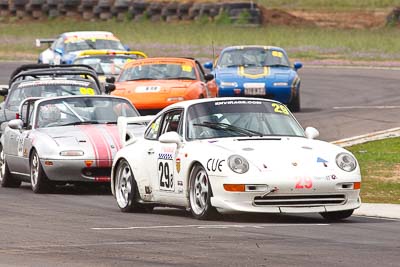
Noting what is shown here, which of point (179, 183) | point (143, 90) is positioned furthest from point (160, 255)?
point (143, 90)

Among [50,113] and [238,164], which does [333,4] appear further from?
A: [238,164]

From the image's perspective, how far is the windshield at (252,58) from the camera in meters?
29.5

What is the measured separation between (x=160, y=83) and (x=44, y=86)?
5060 millimetres

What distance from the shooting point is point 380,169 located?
61.4ft

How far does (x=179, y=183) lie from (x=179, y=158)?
246 mm

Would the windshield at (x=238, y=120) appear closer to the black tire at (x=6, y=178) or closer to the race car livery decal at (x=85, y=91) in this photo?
the black tire at (x=6, y=178)

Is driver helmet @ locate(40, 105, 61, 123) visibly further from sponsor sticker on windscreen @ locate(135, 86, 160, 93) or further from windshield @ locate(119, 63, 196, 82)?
windshield @ locate(119, 63, 196, 82)

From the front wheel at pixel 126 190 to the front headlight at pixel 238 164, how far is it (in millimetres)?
2104

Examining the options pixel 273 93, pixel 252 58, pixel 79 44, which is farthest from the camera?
pixel 79 44

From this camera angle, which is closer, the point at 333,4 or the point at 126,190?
the point at 126,190

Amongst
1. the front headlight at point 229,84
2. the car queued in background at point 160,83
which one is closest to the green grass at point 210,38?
the front headlight at point 229,84

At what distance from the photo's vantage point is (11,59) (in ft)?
161

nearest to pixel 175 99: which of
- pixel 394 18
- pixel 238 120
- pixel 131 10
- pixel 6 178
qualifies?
pixel 6 178

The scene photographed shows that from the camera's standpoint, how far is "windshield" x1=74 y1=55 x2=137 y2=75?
31.9m
